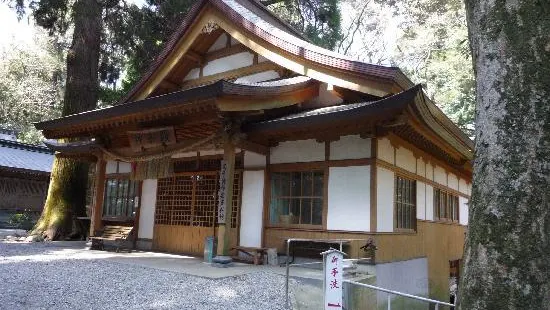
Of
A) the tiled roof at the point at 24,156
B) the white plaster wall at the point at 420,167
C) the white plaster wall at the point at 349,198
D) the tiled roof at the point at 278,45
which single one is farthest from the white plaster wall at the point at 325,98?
the tiled roof at the point at 24,156

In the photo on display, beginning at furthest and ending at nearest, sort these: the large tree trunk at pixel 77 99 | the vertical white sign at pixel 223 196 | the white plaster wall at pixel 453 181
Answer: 1. the large tree trunk at pixel 77 99
2. the white plaster wall at pixel 453 181
3. the vertical white sign at pixel 223 196

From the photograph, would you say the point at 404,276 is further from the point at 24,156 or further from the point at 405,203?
the point at 24,156

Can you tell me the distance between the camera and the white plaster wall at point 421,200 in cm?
1014

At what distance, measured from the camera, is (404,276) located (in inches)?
356

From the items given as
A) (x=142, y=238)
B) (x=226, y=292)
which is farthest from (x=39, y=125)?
(x=226, y=292)

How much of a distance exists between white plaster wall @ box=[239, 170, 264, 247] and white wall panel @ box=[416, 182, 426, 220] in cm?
377

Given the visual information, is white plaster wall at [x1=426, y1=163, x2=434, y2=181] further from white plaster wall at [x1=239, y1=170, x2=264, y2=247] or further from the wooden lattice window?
the wooden lattice window

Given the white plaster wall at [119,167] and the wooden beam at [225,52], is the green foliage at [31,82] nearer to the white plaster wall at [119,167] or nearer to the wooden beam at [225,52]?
the white plaster wall at [119,167]

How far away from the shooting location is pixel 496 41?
9.04 ft

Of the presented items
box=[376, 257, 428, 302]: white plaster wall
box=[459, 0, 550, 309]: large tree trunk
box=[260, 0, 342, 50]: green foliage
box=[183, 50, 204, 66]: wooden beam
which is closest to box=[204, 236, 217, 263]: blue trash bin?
box=[376, 257, 428, 302]: white plaster wall

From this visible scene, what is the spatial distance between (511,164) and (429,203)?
9002 millimetres

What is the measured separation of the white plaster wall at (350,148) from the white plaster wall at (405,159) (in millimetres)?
1232

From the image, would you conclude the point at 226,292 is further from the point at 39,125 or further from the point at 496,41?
the point at 39,125

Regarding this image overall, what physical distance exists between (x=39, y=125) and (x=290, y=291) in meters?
7.76
